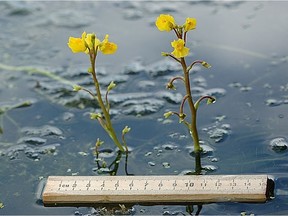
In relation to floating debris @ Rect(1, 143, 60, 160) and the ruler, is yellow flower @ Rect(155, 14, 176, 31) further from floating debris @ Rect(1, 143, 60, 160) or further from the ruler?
floating debris @ Rect(1, 143, 60, 160)

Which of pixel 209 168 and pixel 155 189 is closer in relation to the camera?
pixel 155 189

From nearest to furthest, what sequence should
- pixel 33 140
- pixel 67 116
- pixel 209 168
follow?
pixel 209 168 → pixel 33 140 → pixel 67 116

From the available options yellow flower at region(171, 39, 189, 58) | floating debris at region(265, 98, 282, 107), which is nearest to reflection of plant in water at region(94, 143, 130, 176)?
yellow flower at region(171, 39, 189, 58)

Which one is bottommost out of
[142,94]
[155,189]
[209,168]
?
[155,189]

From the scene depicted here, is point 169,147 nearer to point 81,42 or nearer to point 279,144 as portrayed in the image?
point 279,144

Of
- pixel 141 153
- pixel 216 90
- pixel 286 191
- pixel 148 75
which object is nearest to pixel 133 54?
pixel 148 75

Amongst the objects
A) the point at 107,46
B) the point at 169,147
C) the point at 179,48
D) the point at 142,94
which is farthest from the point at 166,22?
the point at 142,94

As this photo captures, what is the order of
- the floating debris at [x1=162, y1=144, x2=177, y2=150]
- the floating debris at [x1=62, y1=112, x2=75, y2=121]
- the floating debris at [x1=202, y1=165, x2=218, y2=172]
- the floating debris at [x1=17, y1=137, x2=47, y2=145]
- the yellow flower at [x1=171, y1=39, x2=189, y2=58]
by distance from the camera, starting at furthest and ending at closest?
the floating debris at [x1=62, y1=112, x2=75, y2=121]
the floating debris at [x1=17, y1=137, x2=47, y2=145]
the floating debris at [x1=162, y1=144, x2=177, y2=150]
the floating debris at [x1=202, y1=165, x2=218, y2=172]
the yellow flower at [x1=171, y1=39, x2=189, y2=58]
